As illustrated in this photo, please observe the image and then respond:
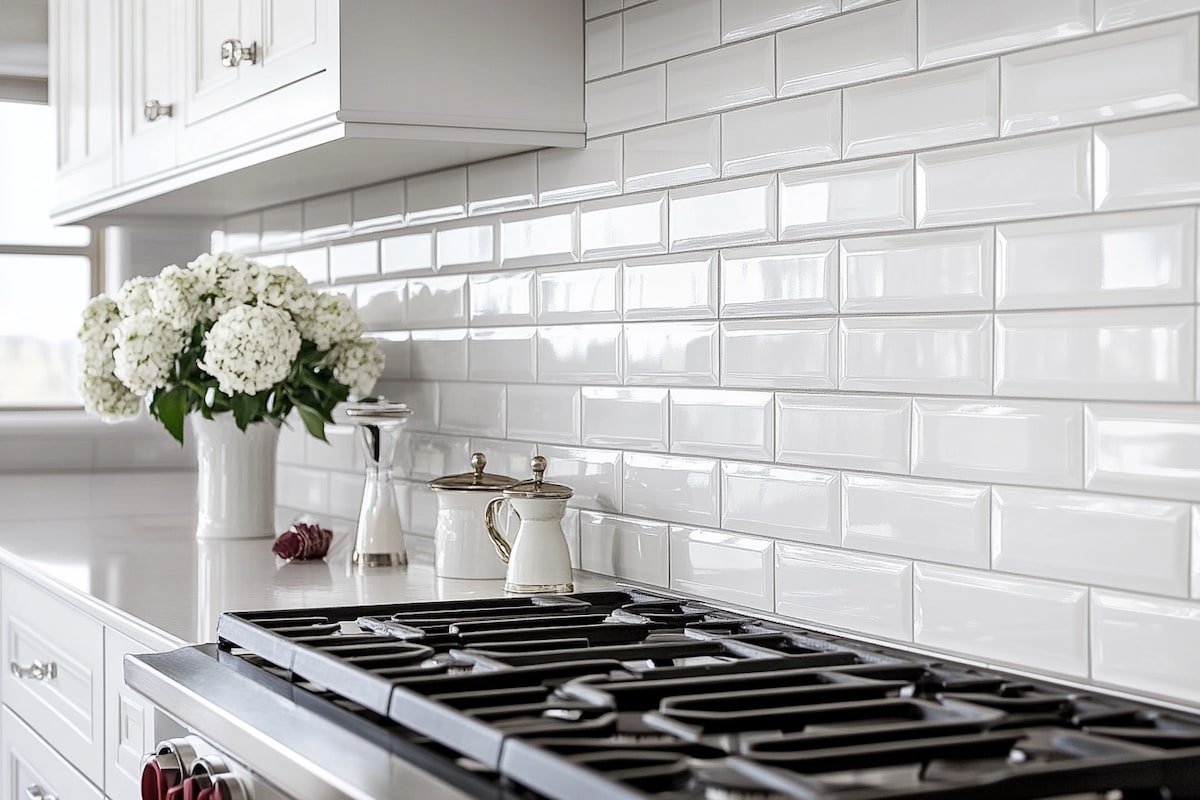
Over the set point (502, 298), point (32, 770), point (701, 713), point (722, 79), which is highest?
point (722, 79)

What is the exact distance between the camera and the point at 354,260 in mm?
2691

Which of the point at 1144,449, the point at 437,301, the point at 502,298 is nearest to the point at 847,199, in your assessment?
the point at 1144,449

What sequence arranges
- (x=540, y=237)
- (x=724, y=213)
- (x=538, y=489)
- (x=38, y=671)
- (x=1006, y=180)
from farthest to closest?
(x=38, y=671)
(x=540, y=237)
(x=538, y=489)
(x=724, y=213)
(x=1006, y=180)

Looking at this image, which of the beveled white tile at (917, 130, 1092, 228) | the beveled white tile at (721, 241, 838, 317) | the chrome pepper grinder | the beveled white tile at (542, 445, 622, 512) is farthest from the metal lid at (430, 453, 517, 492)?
the beveled white tile at (917, 130, 1092, 228)

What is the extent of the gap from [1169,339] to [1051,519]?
8.2 inches

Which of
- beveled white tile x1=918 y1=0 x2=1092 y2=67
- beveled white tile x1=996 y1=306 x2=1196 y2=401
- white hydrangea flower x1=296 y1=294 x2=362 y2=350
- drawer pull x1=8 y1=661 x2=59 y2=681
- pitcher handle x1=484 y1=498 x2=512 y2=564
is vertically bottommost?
drawer pull x1=8 y1=661 x2=59 y2=681

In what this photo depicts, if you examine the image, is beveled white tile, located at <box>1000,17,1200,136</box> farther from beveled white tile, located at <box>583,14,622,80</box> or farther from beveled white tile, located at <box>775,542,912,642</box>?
beveled white tile, located at <box>583,14,622,80</box>

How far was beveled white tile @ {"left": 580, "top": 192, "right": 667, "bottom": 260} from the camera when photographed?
1835mm

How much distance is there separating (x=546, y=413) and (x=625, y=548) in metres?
0.28

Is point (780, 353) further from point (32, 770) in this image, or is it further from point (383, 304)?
point (32, 770)

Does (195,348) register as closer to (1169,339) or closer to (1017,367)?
(1017,367)

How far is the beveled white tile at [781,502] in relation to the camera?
1578 mm

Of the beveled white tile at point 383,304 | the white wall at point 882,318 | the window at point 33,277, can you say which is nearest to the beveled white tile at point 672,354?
the white wall at point 882,318

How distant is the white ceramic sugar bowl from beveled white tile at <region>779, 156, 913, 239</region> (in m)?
0.58
